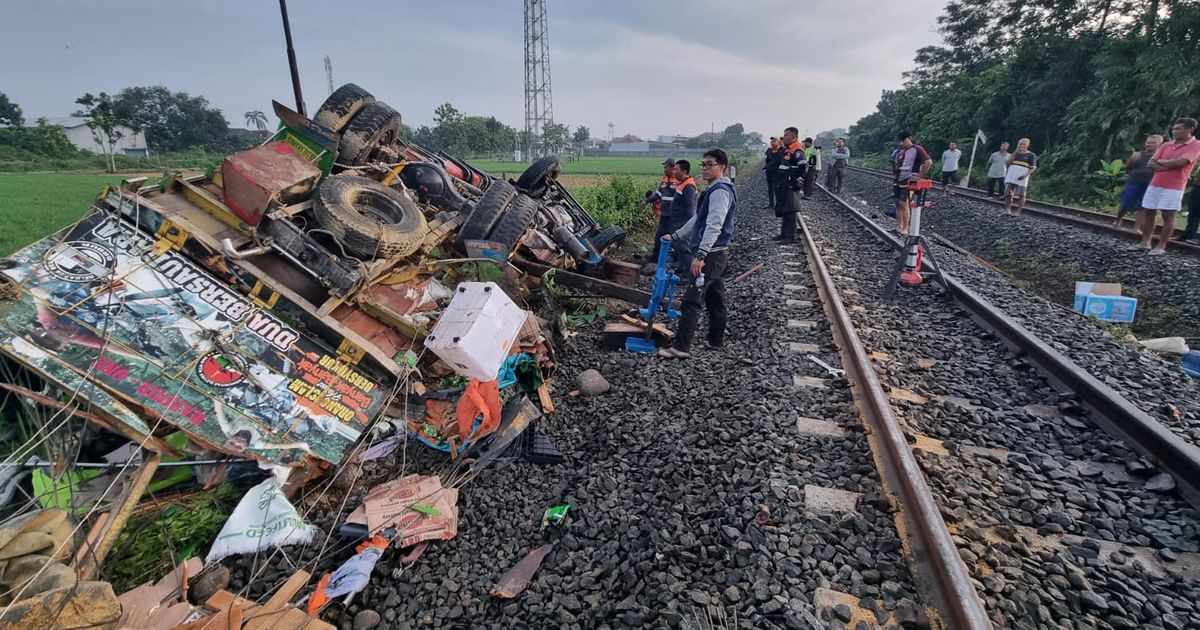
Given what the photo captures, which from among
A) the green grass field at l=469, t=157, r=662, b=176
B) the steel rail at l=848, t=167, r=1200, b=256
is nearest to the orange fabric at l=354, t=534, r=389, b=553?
the steel rail at l=848, t=167, r=1200, b=256

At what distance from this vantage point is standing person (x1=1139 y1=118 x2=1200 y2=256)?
6898 mm

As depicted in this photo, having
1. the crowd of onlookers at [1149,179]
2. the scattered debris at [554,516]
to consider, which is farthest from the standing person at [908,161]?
the scattered debris at [554,516]

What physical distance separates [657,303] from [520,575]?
10.4 feet

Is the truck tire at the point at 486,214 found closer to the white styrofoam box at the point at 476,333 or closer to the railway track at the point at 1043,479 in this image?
the white styrofoam box at the point at 476,333

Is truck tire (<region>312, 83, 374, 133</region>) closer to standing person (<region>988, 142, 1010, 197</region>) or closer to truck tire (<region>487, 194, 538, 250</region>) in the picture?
truck tire (<region>487, 194, 538, 250</region>)

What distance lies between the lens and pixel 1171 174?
23.3ft

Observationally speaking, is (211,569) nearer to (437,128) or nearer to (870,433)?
(870,433)

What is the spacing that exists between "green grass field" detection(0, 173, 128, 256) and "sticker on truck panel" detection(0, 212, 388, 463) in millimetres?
5519

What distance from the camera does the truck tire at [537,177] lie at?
7.70m

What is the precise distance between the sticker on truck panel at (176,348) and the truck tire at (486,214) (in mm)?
2164

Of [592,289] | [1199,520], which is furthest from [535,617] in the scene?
[592,289]

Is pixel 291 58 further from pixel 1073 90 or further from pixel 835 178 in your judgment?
pixel 1073 90

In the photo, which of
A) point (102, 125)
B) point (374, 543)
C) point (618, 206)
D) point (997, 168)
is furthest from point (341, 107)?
point (102, 125)

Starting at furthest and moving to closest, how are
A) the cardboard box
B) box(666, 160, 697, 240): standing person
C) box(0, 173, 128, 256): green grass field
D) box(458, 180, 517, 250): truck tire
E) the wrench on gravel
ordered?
box(0, 173, 128, 256): green grass field
box(666, 160, 697, 240): standing person
the cardboard box
box(458, 180, 517, 250): truck tire
the wrench on gravel
